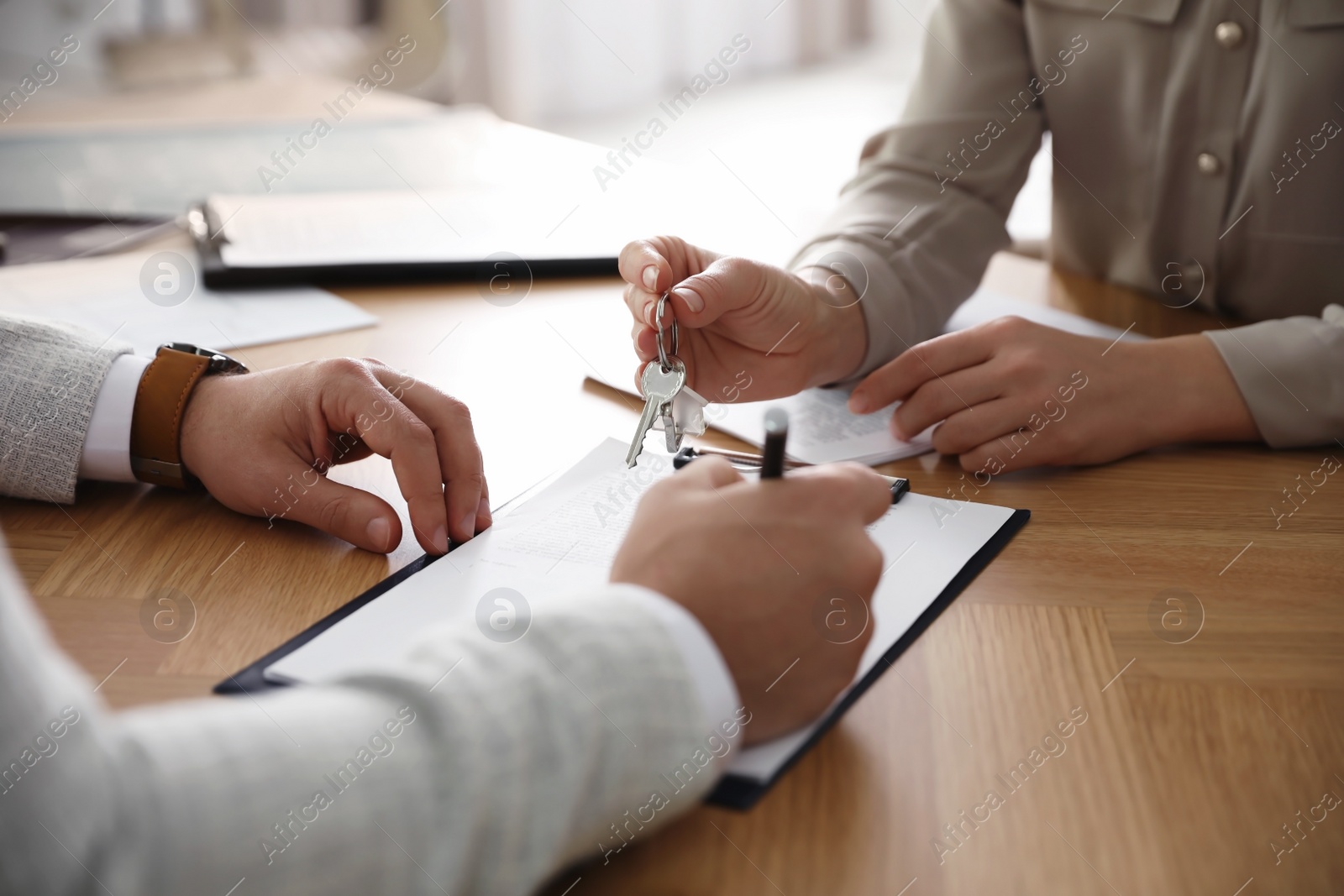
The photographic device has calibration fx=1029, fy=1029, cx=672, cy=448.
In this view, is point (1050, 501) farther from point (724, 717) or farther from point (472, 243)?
point (472, 243)

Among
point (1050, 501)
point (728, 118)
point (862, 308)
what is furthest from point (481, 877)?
point (728, 118)

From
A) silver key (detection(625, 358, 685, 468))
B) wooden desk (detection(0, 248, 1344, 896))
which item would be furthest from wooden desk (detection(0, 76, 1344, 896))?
silver key (detection(625, 358, 685, 468))

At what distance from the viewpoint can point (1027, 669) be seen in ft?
2.15

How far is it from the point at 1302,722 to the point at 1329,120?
83cm

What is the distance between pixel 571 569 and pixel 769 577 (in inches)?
8.1

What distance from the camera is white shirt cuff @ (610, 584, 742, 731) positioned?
544 millimetres

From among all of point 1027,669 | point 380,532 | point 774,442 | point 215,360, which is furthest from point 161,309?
point 1027,669

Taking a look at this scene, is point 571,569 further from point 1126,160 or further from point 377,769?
point 1126,160

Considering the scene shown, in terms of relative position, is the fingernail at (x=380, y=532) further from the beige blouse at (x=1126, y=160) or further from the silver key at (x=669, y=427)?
the beige blouse at (x=1126, y=160)

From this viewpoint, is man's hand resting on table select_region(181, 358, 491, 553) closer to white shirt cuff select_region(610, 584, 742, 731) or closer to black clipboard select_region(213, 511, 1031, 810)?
black clipboard select_region(213, 511, 1031, 810)

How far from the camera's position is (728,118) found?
5.02m

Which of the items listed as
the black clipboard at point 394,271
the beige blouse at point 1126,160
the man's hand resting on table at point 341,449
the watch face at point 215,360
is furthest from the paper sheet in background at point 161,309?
the beige blouse at point 1126,160

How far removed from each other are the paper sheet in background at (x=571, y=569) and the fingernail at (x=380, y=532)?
0.05 meters

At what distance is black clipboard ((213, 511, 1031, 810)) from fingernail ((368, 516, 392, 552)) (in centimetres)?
3
